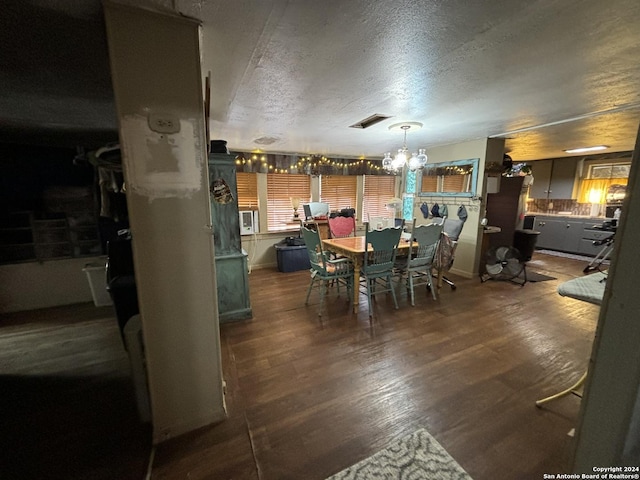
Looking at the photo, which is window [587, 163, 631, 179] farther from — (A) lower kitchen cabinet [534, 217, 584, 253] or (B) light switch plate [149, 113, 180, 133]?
(B) light switch plate [149, 113, 180, 133]

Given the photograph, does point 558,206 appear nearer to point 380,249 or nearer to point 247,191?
point 380,249

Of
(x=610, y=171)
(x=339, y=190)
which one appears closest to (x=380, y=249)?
(x=339, y=190)

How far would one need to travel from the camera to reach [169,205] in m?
1.26

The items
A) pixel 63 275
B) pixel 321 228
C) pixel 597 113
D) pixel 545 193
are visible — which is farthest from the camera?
pixel 545 193

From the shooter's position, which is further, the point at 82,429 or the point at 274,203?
the point at 274,203

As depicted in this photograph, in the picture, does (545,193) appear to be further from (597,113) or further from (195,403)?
(195,403)

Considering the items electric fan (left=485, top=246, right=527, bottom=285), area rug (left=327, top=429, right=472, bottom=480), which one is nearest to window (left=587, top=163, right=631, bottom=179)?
electric fan (left=485, top=246, right=527, bottom=285)

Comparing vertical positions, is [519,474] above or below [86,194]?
below

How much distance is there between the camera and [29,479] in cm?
129

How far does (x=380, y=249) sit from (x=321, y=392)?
155 cm

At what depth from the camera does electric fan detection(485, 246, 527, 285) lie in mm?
3803

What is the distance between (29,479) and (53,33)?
7.17 ft

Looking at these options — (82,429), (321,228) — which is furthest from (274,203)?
(82,429)

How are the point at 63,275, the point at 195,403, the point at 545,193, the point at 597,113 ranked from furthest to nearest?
1. the point at 545,193
2. the point at 63,275
3. the point at 597,113
4. the point at 195,403
